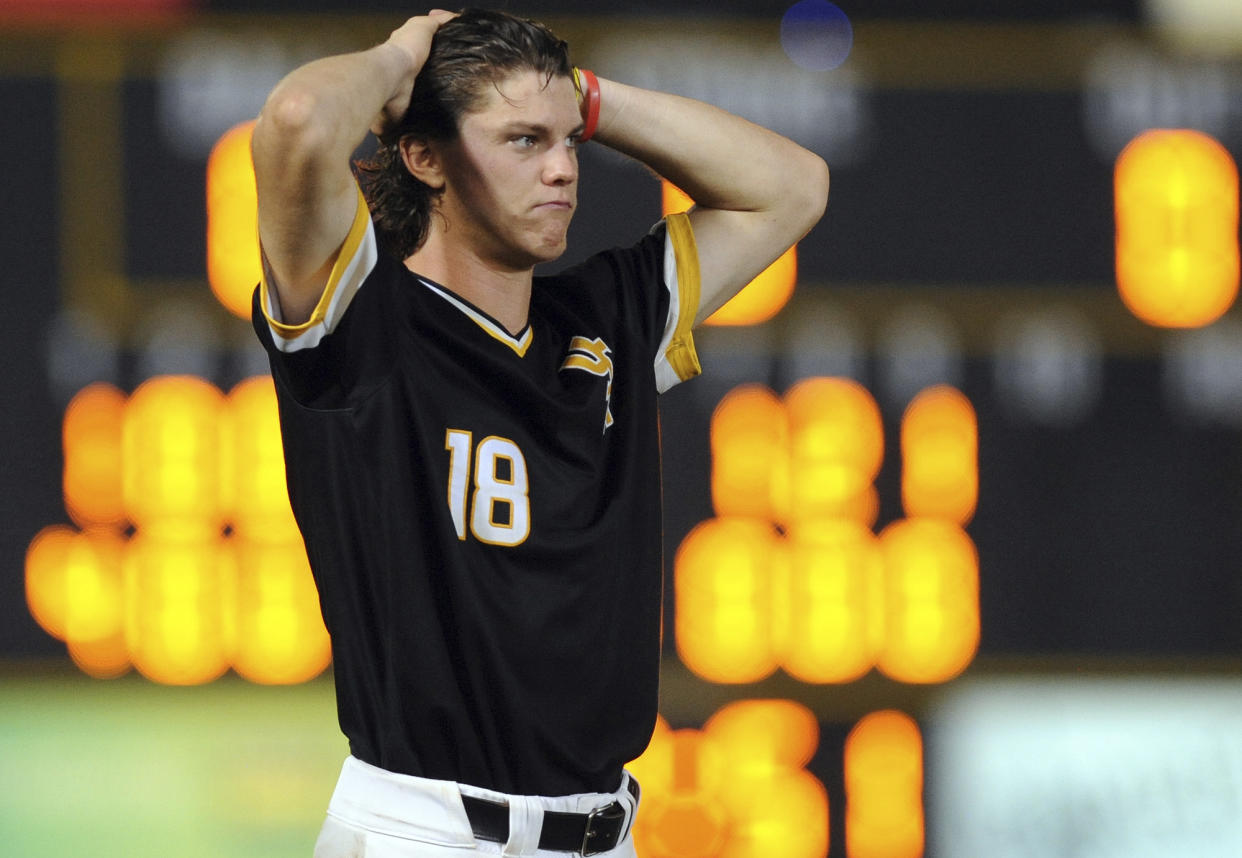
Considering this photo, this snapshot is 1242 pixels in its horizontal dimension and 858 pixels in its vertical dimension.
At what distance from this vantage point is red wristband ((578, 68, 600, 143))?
148cm

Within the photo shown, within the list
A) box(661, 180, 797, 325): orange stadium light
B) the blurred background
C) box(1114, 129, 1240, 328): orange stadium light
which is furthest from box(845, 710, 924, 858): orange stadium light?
box(1114, 129, 1240, 328): orange stadium light

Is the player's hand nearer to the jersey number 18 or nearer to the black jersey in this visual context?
the black jersey

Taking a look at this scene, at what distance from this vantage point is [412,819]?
1.22 m

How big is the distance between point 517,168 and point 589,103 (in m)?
0.19

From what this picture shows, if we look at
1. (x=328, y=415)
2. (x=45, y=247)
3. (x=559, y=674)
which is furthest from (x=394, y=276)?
(x=45, y=247)

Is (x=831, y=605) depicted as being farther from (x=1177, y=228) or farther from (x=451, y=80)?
(x=451, y=80)

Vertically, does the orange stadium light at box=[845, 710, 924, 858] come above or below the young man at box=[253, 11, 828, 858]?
below

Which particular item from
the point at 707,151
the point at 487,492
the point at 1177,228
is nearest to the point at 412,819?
the point at 487,492

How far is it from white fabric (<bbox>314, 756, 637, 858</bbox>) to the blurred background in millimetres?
1555

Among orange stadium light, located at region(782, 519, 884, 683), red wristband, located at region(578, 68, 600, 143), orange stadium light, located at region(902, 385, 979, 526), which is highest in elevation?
red wristband, located at region(578, 68, 600, 143)

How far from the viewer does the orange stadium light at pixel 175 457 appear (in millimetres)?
2791

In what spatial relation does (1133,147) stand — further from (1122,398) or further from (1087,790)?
(1087,790)

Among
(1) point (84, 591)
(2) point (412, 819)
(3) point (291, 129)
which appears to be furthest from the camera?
(1) point (84, 591)

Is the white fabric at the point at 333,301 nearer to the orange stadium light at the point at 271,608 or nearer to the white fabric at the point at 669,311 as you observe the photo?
the white fabric at the point at 669,311
